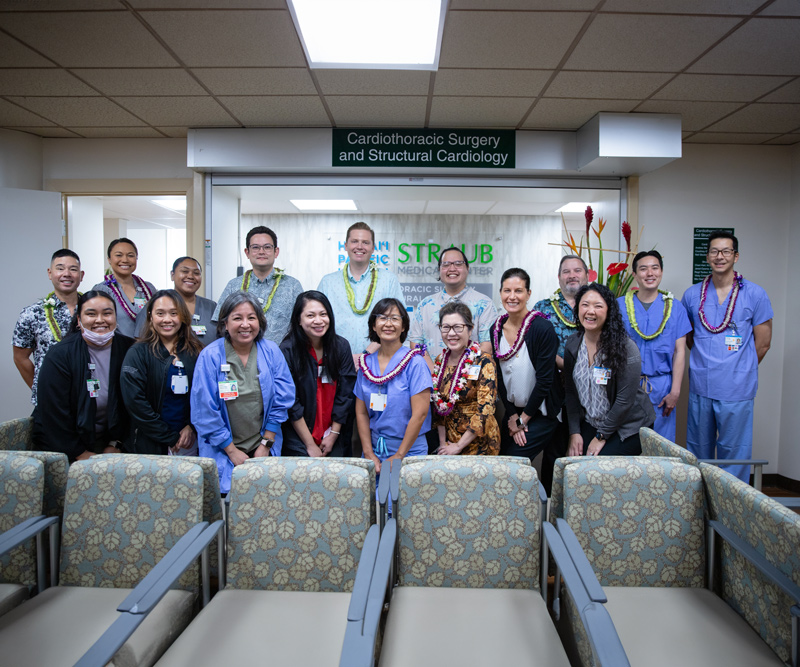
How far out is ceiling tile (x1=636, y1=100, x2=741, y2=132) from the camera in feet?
12.2

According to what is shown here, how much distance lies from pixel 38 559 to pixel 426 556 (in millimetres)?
1417

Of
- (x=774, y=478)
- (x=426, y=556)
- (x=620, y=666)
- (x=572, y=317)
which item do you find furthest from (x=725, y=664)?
(x=774, y=478)

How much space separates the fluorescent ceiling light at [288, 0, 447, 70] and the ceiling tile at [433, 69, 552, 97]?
9.8 inches

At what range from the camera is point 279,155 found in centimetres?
436

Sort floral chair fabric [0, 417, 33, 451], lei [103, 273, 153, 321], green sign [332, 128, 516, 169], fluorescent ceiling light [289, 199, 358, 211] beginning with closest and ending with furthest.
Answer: floral chair fabric [0, 417, 33, 451]
lei [103, 273, 153, 321]
green sign [332, 128, 516, 169]
fluorescent ceiling light [289, 199, 358, 211]

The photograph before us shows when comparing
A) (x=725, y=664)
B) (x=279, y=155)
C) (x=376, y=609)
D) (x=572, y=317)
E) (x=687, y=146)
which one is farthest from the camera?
(x=687, y=146)

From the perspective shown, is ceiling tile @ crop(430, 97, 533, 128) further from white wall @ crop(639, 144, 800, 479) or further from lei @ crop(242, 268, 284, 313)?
lei @ crop(242, 268, 284, 313)

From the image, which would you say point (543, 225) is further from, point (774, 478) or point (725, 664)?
point (725, 664)

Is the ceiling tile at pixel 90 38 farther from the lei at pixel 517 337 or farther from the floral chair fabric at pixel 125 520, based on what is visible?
the lei at pixel 517 337

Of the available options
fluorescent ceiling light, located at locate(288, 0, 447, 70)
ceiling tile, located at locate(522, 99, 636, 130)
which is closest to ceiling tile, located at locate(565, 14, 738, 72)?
ceiling tile, located at locate(522, 99, 636, 130)

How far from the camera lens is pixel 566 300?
3666mm

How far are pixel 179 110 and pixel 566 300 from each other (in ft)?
10.5

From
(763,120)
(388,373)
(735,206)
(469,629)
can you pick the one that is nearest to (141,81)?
(388,373)

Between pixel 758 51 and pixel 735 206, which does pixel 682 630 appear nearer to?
pixel 758 51
